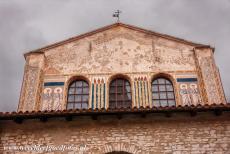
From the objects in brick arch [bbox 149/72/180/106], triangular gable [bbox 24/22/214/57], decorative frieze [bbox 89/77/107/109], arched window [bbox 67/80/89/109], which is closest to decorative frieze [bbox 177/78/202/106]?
brick arch [bbox 149/72/180/106]

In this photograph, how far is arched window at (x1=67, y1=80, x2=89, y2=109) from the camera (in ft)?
42.8

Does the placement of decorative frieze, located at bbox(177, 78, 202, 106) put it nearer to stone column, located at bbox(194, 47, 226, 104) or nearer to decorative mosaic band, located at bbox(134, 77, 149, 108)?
stone column, located at bbox(194, 47, 226, 104)

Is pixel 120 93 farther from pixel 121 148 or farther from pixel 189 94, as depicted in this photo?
pixel 121 148

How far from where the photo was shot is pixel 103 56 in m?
14.3

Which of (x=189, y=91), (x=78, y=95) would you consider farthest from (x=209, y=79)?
(x=78, y=95)

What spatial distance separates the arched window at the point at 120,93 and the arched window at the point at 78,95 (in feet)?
3.18

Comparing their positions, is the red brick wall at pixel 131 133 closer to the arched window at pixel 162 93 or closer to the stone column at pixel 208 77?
the stone column at pixel 208 77

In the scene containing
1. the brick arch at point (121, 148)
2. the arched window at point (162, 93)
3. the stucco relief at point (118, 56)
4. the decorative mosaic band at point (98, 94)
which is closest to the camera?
the brick arch at point (121, 148)

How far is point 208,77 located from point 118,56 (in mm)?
3723

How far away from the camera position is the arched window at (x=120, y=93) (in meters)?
13.0

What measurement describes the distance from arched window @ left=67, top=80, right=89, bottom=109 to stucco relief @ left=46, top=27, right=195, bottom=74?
0.56 metres

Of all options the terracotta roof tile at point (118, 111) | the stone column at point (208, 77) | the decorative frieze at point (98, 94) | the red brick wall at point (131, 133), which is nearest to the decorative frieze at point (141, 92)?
the decorative frieze at point (98, 94)

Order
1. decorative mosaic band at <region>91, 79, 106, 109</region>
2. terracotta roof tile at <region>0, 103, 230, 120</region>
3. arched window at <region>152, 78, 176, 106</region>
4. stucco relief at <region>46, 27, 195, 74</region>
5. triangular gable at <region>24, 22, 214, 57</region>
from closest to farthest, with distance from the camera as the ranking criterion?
terracotta roof tile at <region>0, 103, 230, 120</region>
decorative mosaic band at <region>91, 79, 106, 109</region>
arched window at <region>152, 78, 176, 106</region>
stucco relief at <region>46, 27, 195, 74</region>
triangular gable at <region>24, 22, 214, 57</region>

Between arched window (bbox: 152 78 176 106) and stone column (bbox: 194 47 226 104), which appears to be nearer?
stone column (bbox: 194 47 226 104)
